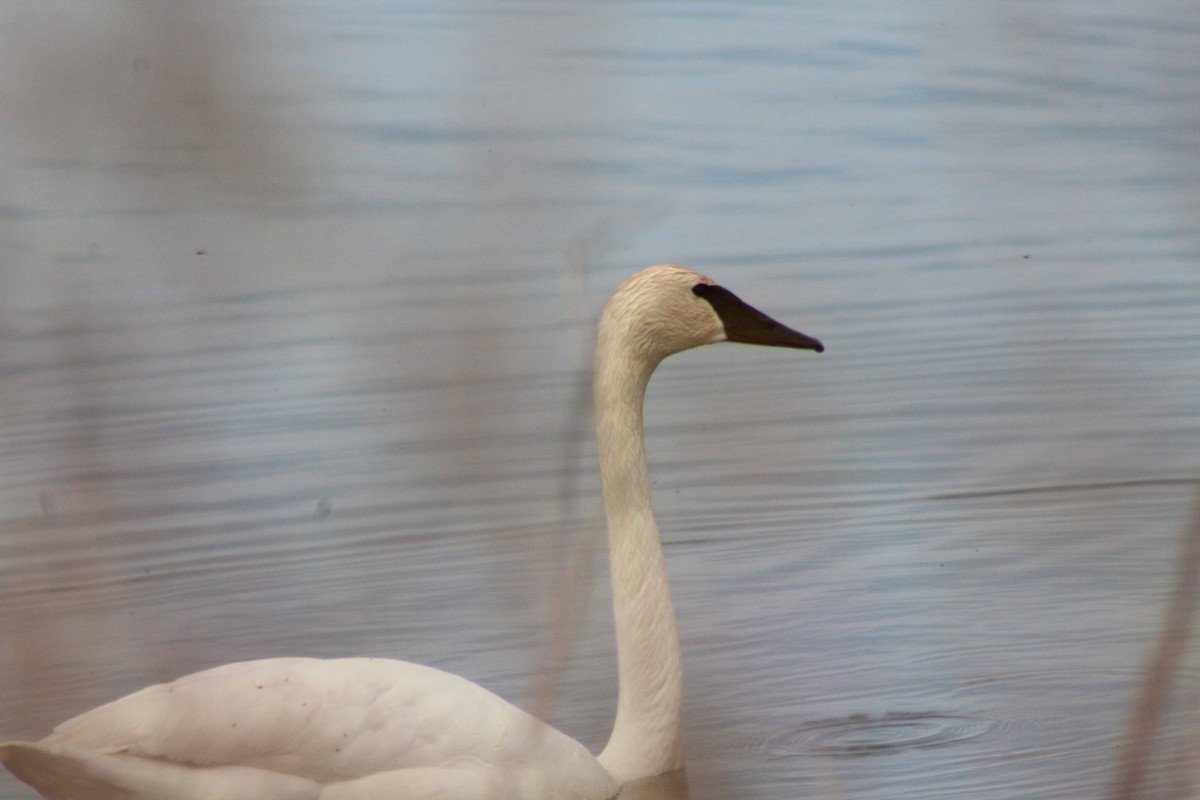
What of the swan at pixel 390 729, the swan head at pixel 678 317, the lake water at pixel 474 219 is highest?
the lake water at pixel 474 219

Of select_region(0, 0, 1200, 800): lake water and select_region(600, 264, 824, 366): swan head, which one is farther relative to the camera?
select_region(600, 264, 824, 366): swan head

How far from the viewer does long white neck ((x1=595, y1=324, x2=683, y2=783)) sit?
2814 millimetres

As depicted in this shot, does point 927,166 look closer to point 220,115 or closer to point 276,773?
point 220,115

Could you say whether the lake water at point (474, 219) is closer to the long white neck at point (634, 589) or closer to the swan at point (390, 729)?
the swan at point (390, 729)

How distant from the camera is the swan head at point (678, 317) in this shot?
299cm

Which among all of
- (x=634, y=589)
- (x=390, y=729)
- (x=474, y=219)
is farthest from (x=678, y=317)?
(x=474, y=219)

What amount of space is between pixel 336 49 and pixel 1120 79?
1.22 feet

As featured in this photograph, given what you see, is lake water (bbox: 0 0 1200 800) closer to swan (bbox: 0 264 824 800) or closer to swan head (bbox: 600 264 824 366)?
swan (bbox: 0 264 824 800)

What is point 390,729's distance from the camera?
8.20 feet

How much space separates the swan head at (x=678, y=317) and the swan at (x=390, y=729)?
0.6 inches

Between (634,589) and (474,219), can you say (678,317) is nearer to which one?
(634,589)

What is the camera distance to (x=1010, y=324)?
1.24 m

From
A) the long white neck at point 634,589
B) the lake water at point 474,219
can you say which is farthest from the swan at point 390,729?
the lake water at point 474,219

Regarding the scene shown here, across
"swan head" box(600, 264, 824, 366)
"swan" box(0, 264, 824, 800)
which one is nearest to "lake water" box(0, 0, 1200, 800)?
"swan" box(0, 264, 824, 800)
